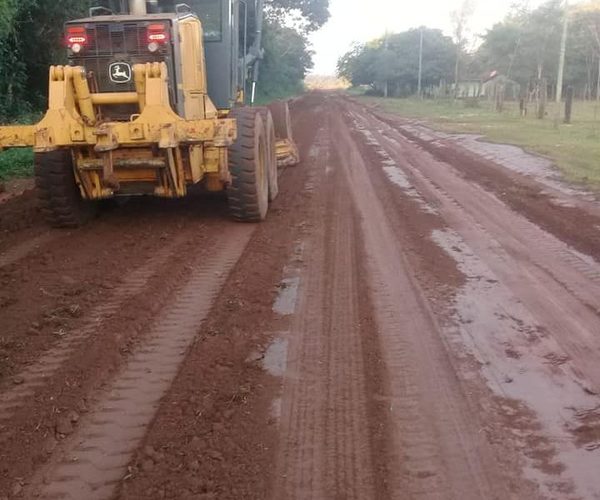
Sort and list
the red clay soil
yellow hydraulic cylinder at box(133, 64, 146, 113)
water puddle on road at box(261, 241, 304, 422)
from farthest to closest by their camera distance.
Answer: the red clay soil → yellow hydraulic cylinder at box(133, 64, 146, 113) → water puddle on road at box(261, 241, 304, 422)

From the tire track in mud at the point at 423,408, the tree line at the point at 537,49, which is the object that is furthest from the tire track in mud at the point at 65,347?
the tree line at the point at 537,49

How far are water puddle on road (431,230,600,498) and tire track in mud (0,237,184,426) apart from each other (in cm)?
273

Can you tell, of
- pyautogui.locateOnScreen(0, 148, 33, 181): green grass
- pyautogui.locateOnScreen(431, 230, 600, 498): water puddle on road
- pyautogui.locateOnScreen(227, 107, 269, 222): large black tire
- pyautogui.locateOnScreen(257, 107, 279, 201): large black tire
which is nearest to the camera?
pyautogui.locateOnScreen(431, 230, 600, 498): water puddle on road

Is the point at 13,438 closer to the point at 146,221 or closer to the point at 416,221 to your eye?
the point at 146,221

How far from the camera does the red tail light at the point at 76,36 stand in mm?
8062

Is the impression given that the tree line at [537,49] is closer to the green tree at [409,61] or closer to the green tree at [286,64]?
the green tree at [409,61]

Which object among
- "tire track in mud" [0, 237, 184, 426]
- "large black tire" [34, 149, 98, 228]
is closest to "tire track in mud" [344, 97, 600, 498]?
"tire track in mud" [0, 237, 184, 426]

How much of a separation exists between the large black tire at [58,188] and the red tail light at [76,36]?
1.28m

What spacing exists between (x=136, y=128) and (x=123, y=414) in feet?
13.6

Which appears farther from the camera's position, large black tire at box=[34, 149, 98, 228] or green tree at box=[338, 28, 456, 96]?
green tree at box=[338, 28, 456, 96]

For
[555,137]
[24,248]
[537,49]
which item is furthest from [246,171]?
[537,49]

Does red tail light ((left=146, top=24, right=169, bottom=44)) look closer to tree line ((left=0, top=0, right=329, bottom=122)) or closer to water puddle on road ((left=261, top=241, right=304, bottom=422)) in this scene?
water puddle on road ((left=261, top=241, right=304, bottom=422))

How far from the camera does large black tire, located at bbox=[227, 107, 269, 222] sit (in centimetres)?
848

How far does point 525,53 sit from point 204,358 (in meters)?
49.5
